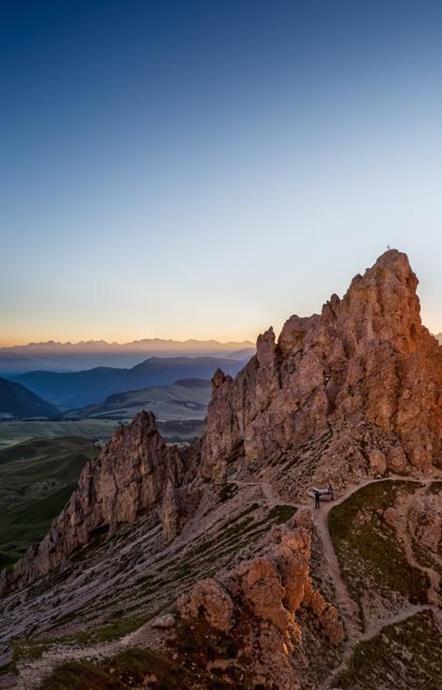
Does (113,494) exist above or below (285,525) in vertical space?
below

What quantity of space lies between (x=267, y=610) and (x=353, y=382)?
78.8m

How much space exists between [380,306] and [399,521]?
2335 inches

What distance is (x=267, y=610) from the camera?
229 feet

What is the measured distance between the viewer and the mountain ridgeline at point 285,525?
223ft

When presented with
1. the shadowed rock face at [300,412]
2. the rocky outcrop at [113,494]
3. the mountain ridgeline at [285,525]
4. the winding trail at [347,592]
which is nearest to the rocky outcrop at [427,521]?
the mountain ridgeline at [285,525]

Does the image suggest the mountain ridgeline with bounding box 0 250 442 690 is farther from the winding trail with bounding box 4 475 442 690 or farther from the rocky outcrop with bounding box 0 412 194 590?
the rocky outcrop with bounding box 0 412 194 590

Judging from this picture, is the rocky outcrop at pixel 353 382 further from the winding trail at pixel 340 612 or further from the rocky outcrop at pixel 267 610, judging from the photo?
the rocky outcrop at pixel 267 610

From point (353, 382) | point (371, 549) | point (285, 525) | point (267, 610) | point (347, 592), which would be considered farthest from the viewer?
point (353, 382)

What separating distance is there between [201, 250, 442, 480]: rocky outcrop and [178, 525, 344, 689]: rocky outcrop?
48.3m

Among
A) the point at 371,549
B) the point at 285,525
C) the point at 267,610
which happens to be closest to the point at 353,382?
the point at 371,549

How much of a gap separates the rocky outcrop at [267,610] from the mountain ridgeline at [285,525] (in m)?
0.18

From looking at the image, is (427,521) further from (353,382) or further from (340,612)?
(353,382)

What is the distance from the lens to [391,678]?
7044 cm

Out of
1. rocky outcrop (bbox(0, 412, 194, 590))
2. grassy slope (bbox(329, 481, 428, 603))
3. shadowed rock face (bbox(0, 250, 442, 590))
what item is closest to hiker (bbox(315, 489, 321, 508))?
grassy slope (bbox(329, 481, 428, 603))
